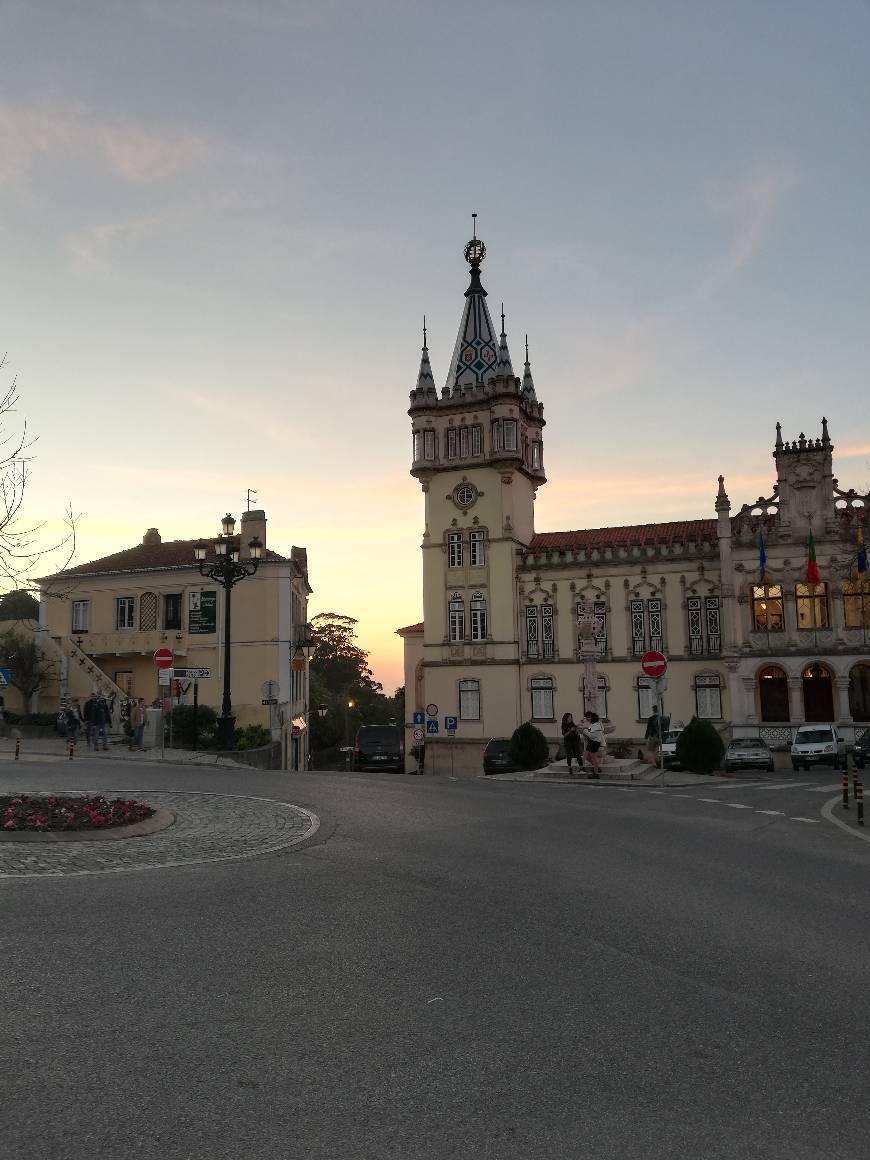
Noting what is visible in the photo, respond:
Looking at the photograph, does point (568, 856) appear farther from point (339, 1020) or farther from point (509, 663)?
point (509, 663)

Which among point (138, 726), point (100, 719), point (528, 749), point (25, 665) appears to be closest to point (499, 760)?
point (528, 749)

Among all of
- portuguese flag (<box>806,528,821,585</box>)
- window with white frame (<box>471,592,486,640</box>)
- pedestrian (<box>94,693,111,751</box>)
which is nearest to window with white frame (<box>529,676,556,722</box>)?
window with white frame (<box>471,592,486,640</box>)

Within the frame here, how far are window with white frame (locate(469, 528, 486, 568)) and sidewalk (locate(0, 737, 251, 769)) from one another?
2300 centimetres

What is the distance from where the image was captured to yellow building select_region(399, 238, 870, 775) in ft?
145

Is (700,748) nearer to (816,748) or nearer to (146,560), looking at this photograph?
(816,748)

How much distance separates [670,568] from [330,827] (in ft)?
122

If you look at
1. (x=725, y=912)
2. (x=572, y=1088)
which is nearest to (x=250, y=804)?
(x=725, y=912)

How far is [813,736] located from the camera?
35188 millimetres

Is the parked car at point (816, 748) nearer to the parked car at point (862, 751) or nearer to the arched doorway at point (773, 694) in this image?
the parked car at point (862, 751)

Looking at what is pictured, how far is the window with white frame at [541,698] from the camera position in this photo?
4878cm

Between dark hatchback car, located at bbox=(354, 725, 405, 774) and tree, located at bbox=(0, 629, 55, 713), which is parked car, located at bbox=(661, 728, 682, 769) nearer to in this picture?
dark hatchback car, located at bbox=(354, 725, 405, 774)

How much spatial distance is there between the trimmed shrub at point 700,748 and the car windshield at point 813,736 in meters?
5.53

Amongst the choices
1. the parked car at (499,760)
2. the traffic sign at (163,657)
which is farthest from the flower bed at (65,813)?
the parked car at (499,760)

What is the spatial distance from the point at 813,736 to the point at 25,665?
33.3 m
